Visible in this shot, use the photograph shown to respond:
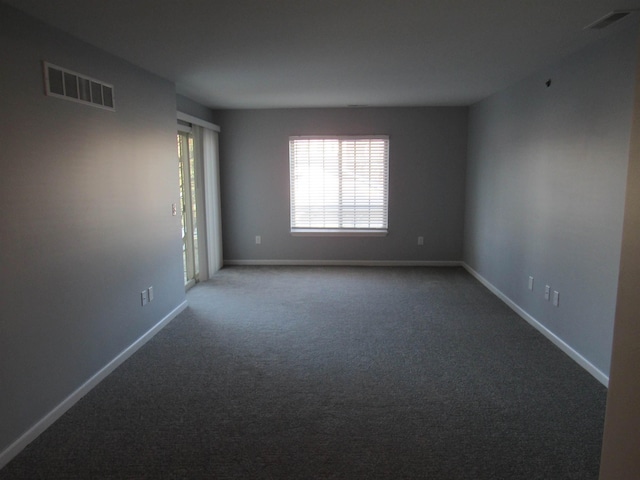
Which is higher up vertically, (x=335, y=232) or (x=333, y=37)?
(x=333, y=37)

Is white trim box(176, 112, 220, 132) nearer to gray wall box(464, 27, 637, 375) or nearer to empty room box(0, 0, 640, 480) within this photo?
empty room box(0, 0, 640, 480)

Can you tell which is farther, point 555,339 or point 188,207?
point 188,207

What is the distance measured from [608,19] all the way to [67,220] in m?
3.66

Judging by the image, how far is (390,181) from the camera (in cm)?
684

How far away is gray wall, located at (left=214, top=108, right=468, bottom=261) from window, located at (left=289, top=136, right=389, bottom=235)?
13 centimetres

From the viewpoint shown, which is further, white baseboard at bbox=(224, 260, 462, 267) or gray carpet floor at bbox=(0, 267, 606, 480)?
white baseboard at bbox=(224, 260, 462, 267)

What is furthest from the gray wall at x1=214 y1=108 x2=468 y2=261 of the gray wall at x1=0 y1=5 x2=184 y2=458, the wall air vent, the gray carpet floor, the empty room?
the wall air vent

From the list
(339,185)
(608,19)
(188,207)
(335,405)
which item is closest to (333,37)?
(608,19)

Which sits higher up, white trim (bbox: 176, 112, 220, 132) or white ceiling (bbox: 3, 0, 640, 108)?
white ceiling (bbox: 3, 0, 640, 108)

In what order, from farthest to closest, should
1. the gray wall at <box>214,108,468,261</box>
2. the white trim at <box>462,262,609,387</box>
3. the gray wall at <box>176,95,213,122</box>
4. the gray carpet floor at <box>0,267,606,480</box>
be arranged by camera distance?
the gray wall at <box>214,108,468,261</box> → the gray wall at <box>176,95,213,122</box> → the white trim at <box>462,262,609,387</box> → the gray carpet floor at <box>0,267,606,480</box>

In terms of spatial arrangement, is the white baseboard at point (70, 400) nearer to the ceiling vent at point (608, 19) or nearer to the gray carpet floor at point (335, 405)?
the gray carpet floor at point (335, 405)

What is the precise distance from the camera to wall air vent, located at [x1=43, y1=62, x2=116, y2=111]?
2.68m

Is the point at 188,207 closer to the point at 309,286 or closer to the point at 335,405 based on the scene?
the point at 309,286

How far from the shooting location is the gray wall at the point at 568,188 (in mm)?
3014
